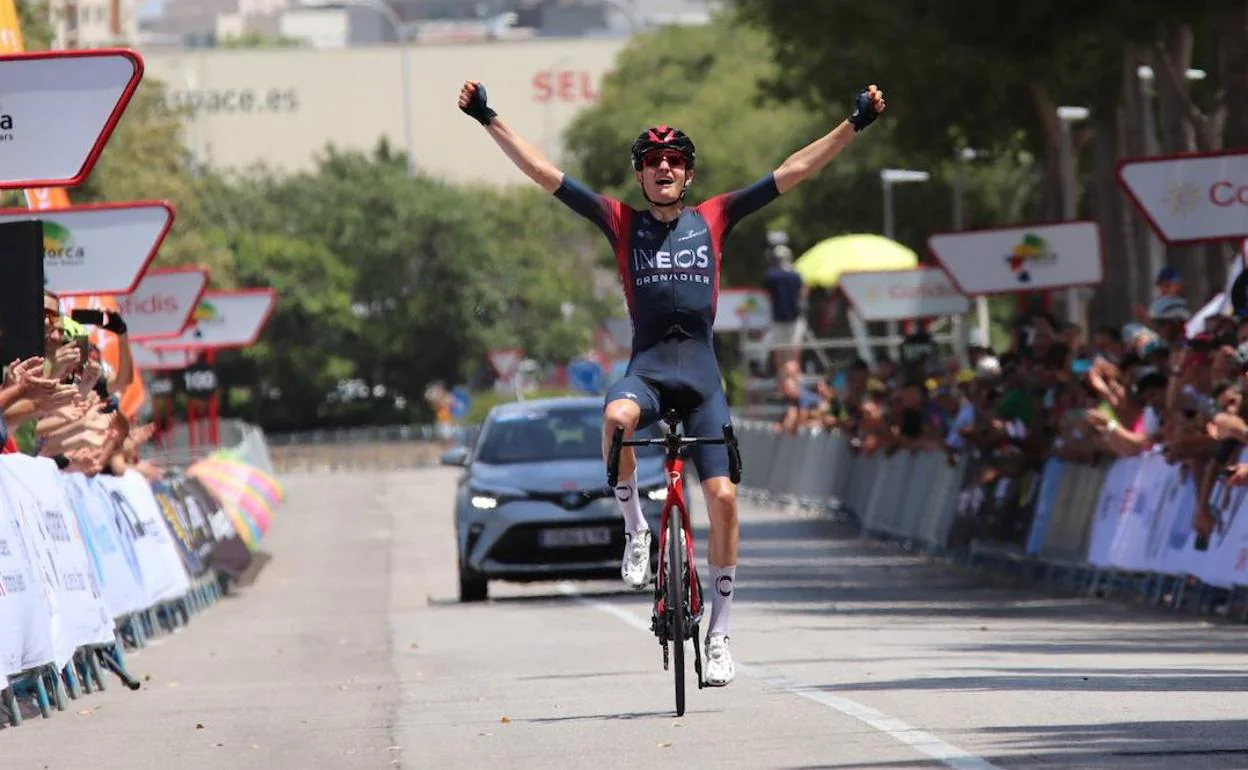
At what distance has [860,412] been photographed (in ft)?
123

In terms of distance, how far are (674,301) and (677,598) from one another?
48.7 inches

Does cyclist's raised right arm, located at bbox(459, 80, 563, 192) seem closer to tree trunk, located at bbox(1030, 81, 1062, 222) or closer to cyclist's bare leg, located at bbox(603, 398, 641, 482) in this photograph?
cyclist's bare leg, located at bbox(603, 398, 641, 482)

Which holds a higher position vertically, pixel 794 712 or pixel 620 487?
pixel 620 487

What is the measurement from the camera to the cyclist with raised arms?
13195 millimetres

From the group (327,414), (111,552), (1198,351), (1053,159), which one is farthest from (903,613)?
(327,414)

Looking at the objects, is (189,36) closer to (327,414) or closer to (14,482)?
(327,414)

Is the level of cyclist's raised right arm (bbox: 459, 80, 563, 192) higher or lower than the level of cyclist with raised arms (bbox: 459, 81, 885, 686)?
higher

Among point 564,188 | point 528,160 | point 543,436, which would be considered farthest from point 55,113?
point 543,436

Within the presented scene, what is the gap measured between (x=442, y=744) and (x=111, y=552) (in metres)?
7.69

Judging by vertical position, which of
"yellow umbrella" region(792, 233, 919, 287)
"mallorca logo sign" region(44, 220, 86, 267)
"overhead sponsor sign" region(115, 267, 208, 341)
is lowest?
"yellow umbrella" region(792, 233, 919, 287)

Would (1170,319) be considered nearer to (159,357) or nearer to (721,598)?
(721,598)

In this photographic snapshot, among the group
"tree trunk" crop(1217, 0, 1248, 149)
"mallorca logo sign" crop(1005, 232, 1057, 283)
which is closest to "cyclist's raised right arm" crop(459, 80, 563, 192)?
"tree trunk" crop(1217, 0, 1248, 149)

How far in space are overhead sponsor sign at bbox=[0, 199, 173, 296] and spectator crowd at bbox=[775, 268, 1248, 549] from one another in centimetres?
693

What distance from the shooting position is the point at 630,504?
1338 centimetres
